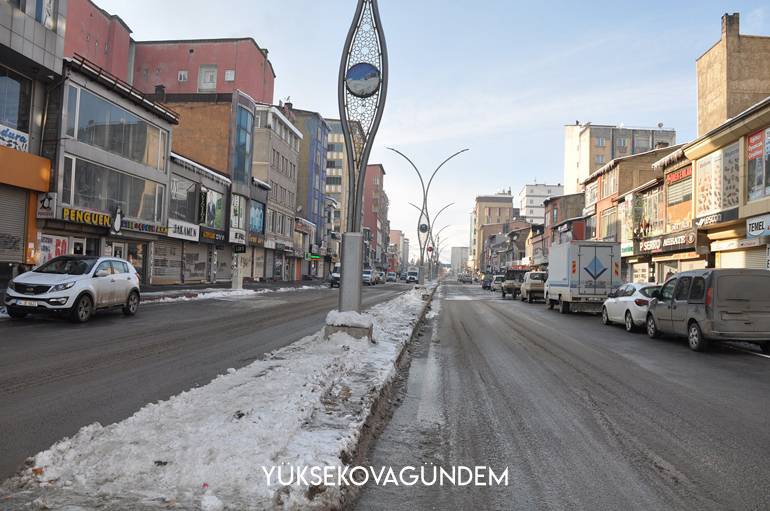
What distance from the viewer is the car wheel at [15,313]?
12625 millimetres

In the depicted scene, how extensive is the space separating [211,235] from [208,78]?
2167cm

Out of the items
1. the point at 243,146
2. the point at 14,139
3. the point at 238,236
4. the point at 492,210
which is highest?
the point at 492,210

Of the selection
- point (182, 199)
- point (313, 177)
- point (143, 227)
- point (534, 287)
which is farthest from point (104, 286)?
point (313, 177)

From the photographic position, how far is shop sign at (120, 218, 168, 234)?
2753cm

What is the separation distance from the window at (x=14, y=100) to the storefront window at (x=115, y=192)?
2669 millimetres

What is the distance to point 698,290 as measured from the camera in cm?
1158

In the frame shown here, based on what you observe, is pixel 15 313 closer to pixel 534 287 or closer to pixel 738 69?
pixel 534 287

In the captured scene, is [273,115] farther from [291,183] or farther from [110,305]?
[110,305]

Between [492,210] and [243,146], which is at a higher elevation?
[492,210]

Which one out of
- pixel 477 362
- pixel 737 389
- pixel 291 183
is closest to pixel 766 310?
pixel 737 389

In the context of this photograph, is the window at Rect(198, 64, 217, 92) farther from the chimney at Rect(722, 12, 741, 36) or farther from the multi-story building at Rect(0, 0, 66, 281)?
the chimney at Rect(722, 12, 741, 36)

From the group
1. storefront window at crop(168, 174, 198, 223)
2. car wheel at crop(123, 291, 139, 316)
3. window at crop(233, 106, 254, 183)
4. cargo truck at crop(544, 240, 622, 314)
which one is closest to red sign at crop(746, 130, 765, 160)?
cargo truck at crop(544, 240, 622, 314)

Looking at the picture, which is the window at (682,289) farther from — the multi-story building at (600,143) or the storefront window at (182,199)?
the multi-story building at (600,143)

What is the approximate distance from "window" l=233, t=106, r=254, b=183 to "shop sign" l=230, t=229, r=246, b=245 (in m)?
4.17
